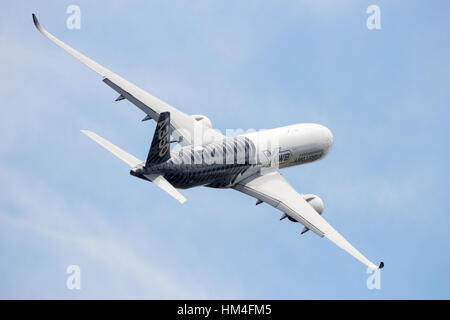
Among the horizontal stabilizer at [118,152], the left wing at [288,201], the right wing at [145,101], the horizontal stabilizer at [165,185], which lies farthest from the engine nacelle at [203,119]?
the horizontal stabilizer at [165,185]

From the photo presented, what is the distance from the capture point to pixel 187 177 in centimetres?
7081

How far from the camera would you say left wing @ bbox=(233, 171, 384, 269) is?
221ft

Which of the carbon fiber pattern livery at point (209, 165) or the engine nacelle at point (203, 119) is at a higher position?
the engine nacelle at point (203, 119)

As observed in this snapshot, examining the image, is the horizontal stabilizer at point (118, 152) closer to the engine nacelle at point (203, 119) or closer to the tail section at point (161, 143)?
the tail section at point (161, 143)

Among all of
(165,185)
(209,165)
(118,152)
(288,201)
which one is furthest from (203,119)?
(165,185)

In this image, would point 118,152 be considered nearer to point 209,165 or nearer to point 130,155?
point 130,155

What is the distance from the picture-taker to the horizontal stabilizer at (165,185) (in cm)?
6375

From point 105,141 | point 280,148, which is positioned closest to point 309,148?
point 280,148

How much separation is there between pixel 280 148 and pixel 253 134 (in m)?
2.54

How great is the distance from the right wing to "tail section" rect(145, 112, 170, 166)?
9144 mm

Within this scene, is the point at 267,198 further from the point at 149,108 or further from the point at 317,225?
the point at 149,108

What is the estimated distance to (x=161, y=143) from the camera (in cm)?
6725

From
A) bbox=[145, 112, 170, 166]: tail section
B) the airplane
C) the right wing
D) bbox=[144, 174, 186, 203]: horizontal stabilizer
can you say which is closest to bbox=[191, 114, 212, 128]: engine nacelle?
the airplane

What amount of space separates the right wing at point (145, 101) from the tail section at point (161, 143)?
360 inches
